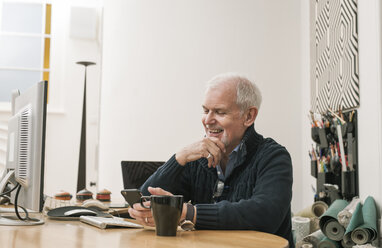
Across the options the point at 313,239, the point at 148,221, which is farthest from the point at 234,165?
the point at 313,239

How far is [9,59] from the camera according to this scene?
200 inches

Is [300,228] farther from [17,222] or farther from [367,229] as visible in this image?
[17,222]

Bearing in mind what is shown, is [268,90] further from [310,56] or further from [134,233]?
[134,233]

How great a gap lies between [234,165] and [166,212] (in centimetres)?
57

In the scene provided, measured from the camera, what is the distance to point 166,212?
1.09 metres

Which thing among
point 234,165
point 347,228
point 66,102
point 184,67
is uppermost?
point 184,67

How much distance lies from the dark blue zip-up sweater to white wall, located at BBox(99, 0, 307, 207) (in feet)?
8.11

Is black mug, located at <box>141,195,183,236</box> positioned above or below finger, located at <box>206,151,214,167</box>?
below

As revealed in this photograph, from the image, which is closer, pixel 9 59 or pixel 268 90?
pixel 268 90

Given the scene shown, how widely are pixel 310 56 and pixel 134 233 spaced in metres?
3.06

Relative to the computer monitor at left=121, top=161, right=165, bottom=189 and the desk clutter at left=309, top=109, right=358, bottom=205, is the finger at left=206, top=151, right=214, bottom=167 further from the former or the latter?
the desk clutter at left=309, top=109, right=358, bottom=205

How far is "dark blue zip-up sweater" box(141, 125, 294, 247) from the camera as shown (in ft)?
4.13

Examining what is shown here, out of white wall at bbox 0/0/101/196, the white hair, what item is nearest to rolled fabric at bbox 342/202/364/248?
the white hair

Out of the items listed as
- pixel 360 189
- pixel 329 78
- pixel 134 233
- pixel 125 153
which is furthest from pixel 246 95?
pixel 125 153
